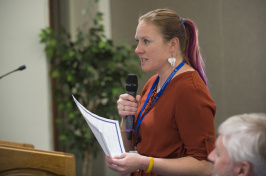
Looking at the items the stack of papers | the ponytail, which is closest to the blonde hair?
the ponytail

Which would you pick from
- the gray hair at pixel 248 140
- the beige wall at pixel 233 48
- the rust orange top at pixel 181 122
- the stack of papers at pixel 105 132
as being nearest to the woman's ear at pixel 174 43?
the rust orange top at pixel 181 122

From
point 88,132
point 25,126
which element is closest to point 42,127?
point 25,126

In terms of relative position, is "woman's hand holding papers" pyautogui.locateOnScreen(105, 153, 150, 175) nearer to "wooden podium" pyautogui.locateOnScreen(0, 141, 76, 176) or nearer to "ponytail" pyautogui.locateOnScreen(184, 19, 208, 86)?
"wooden podium" pyautogui.locateOnScreen(0, 141, 76, 176)

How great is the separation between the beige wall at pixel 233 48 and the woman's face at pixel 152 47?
2.21 metres

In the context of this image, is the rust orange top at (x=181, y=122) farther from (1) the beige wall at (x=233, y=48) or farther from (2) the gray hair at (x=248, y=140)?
(1) the beige wall at (x=233, y=48)

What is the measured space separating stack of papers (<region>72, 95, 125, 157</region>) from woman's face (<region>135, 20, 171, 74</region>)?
1.20ft

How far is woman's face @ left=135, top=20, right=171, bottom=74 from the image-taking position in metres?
1.65

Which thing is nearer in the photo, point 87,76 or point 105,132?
point 105,132

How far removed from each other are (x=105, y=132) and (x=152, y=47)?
47 centimetres

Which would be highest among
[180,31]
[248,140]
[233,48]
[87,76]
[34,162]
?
[180,31]

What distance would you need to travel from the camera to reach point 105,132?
4.71 ft

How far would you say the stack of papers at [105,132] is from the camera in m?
1.40

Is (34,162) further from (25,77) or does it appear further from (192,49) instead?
(25,77)

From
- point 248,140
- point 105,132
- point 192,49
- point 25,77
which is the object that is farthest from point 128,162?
point 25,77
